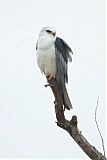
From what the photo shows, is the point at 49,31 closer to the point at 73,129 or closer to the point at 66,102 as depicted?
the point at 66,102

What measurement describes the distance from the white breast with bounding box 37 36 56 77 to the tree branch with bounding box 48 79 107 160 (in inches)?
31.9

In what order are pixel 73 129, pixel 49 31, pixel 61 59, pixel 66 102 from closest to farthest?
pixel 73 129 → pixel 66 102 → pixel 61 59 → pixel 49 31

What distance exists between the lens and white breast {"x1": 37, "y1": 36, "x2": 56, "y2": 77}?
5.80m

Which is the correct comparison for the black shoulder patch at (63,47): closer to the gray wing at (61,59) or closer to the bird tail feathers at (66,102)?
the gray wing at (61,59)

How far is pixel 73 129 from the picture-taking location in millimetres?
4508

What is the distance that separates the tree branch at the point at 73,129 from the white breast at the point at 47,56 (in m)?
0.81

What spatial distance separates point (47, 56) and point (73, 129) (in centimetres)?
161

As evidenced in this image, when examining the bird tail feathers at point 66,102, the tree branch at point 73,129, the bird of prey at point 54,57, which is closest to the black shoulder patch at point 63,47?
the bird of prey at point 54,57

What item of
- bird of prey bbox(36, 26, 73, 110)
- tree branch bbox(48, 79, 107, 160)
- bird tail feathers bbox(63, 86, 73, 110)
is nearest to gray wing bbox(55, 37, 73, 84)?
bird of prey bbox(36, 26, 73, 110)

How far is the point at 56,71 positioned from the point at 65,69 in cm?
14

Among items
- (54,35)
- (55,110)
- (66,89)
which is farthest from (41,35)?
(55,110)

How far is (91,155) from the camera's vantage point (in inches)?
169

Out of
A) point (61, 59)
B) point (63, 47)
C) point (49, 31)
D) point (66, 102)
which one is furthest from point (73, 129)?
point (49, 31)

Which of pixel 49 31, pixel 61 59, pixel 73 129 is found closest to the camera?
pixel 73 129
